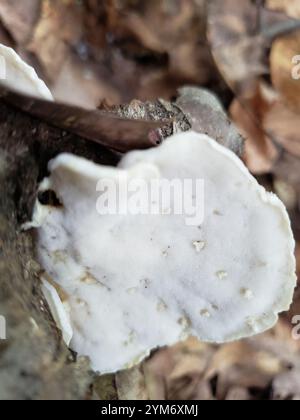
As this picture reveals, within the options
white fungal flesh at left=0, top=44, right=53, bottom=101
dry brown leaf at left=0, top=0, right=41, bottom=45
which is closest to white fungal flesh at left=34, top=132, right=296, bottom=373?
white fungal flesh at left=0, top=44, right=53, bottom=101

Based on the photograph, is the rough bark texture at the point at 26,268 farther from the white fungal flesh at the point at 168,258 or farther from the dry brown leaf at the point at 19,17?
the dry brown leaf at the point at 19,17

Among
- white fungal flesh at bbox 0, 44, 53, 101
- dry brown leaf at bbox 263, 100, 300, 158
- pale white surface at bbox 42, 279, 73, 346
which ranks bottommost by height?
dry brown leaf at bbox 263, 100, 300, 158

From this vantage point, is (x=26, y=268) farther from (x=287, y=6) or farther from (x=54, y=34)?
(x=287, y=6)

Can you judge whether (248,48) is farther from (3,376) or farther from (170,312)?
(3,376)

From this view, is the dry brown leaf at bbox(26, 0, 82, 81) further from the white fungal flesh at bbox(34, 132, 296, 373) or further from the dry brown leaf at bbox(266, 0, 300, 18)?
the white fungal flesh at bbox(34, 132, 296, 373)

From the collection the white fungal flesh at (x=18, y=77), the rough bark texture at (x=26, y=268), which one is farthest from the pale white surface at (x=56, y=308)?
the white fungal flesh at (x=18, y=77)

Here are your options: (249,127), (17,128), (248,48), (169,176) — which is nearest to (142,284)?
(169,176)
